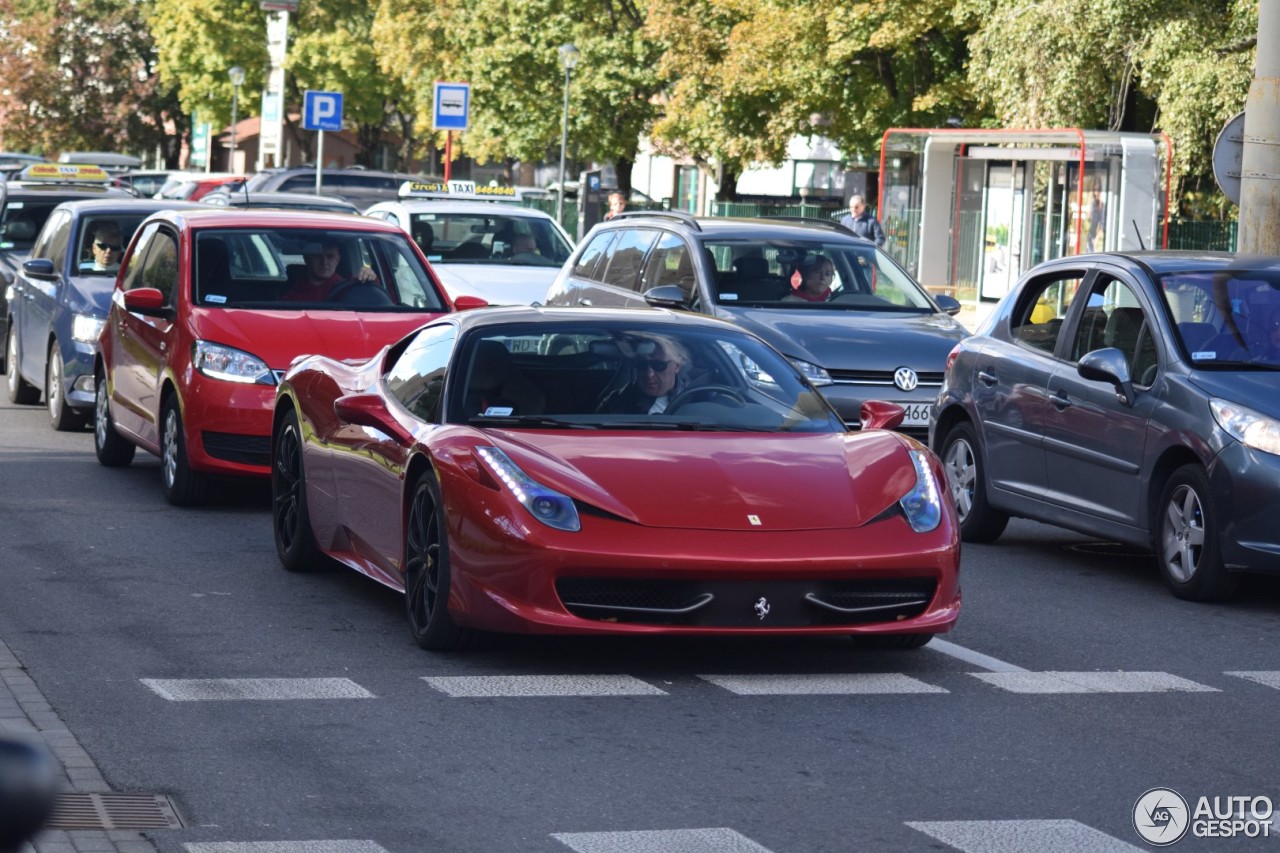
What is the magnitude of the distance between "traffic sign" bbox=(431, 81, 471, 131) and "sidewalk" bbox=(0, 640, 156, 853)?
92.3 feet

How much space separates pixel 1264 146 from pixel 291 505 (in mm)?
8205

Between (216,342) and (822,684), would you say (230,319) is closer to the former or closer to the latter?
(216,342)

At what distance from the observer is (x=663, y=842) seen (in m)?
5.22

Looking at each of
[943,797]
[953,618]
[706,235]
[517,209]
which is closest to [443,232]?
[517,209]

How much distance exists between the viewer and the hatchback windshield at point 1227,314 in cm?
1012

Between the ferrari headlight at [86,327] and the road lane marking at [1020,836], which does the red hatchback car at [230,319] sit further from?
the road lane marking at [1020,836]

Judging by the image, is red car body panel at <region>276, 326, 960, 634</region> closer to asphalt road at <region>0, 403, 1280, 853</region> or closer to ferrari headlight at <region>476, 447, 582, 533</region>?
ferrari headlight at <region>476, 447, 582, 533</region>

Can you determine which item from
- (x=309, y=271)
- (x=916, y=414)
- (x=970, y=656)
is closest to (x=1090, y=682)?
(x=970, y=656)

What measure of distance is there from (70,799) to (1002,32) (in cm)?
2730

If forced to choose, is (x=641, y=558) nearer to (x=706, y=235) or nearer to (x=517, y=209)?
(x=706, y=235)

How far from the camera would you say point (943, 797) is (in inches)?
228

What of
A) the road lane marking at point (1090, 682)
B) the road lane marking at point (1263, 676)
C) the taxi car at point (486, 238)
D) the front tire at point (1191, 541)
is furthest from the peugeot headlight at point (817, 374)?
the road lane marking at point (1090, 682)

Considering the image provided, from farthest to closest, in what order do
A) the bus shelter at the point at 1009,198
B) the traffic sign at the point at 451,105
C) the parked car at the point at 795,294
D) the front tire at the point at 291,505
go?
1. the traffic sign at the point at 451,105
2. the bus shelter at the point at 1009,198
3. the parked car at the point at 795,294
4. the front tire at the point at 291,505

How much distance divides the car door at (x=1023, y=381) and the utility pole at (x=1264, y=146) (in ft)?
13.0
